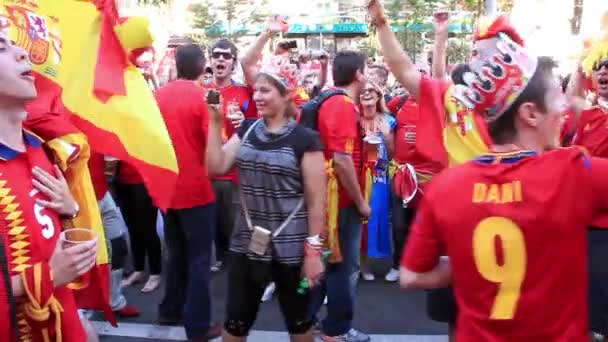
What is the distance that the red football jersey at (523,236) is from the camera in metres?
1.77

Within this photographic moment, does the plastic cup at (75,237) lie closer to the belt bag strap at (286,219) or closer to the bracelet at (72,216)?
the bracelet at (72,216)

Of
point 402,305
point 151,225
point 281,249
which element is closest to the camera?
point 281,249

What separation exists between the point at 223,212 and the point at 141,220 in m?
0.78

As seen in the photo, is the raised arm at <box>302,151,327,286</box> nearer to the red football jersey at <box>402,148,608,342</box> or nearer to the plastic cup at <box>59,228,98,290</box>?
the red football jersey at <box>402,148,608,342</box>

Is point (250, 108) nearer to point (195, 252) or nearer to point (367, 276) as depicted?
point (195, 252)

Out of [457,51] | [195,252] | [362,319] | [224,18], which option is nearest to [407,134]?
[362,319]

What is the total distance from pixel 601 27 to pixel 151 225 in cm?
370

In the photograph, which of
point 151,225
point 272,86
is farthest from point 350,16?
point 272,86

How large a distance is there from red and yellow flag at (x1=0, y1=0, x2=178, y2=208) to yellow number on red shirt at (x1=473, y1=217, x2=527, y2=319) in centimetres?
137

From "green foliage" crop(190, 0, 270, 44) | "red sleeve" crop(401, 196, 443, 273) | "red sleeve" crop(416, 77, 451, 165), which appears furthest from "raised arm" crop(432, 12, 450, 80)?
"green foliage" crop(190, 0, 270, 44)

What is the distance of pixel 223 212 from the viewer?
5777 mm

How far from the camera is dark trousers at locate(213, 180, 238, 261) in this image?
5.55 meters

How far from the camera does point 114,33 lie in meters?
2.76

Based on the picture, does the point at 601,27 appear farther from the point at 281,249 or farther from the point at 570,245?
the point at 570,245
